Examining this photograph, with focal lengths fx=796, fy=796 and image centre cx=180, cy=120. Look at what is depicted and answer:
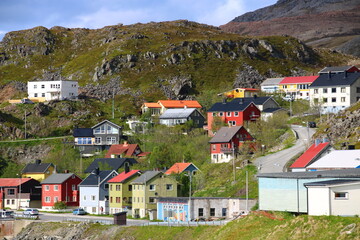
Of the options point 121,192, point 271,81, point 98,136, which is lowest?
point 121,192

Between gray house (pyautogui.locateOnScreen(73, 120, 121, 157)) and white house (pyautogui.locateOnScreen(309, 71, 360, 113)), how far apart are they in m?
35.1

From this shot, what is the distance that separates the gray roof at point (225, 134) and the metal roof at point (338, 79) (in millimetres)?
24719

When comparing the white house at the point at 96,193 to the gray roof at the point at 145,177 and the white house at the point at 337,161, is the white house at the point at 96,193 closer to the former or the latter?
the gray roof at the point at 145,177

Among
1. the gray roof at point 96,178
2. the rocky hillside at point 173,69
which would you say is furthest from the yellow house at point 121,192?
the rocky hillside at point 173,69

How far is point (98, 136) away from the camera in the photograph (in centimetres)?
14138

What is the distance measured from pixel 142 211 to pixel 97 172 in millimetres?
15996

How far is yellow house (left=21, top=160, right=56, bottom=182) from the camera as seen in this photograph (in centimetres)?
12319

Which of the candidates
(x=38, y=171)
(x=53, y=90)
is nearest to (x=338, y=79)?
(x=38, y=171)

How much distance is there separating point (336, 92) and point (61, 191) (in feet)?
166

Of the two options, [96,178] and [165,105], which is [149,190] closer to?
[96,178]

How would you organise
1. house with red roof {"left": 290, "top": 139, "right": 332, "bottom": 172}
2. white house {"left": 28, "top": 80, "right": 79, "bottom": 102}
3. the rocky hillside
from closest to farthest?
house with red roof {"left": 290, "top": 139, "right": 332, "bottom": 172}, white house {"left": 28, "top": 80, "right": 79, "bottom": 102}, the rocky hillside

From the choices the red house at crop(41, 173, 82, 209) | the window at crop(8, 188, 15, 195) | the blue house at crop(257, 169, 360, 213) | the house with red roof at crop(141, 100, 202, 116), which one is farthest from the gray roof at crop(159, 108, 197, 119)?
the blue house at crop(257, 169, 360, 213)

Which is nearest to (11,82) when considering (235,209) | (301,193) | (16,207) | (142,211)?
(16,207)

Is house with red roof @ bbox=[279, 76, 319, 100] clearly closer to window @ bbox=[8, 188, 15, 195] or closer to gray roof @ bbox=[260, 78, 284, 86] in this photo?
gray roof @ bbox=[260, 78, 284, 86]
